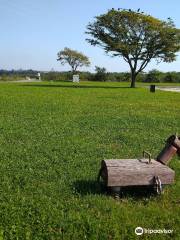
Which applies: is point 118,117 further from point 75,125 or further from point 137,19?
point 137,19

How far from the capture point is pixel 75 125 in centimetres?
1240

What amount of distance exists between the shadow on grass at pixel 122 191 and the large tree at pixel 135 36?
40.9 m

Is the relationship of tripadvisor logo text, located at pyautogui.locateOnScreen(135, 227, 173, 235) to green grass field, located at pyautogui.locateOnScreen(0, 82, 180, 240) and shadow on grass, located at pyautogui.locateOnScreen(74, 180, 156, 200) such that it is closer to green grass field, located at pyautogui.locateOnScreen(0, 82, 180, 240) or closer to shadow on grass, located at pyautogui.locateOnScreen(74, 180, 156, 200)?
green grass field, located at pyautogui.locateOnScreen(0, 82, 180, 240)

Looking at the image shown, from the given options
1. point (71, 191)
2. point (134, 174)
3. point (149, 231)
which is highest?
point (134, 174)

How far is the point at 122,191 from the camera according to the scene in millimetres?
5883

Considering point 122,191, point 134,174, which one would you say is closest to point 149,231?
point 134,174

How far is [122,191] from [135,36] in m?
42.9

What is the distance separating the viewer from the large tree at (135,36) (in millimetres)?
46281

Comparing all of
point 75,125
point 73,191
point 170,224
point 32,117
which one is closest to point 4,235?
point 73,191

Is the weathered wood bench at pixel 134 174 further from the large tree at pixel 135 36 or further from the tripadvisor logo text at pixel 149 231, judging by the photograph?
the large tree at pixel 135 36

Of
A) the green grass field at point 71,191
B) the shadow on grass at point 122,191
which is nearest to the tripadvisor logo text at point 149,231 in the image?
the green grass field at point 71,191

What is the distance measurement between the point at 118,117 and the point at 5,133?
17.4 ft

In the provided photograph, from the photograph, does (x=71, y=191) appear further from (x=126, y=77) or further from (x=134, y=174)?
(x=126, y=77)

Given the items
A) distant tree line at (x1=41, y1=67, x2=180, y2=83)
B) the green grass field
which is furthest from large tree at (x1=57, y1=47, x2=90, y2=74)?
the green grass field
